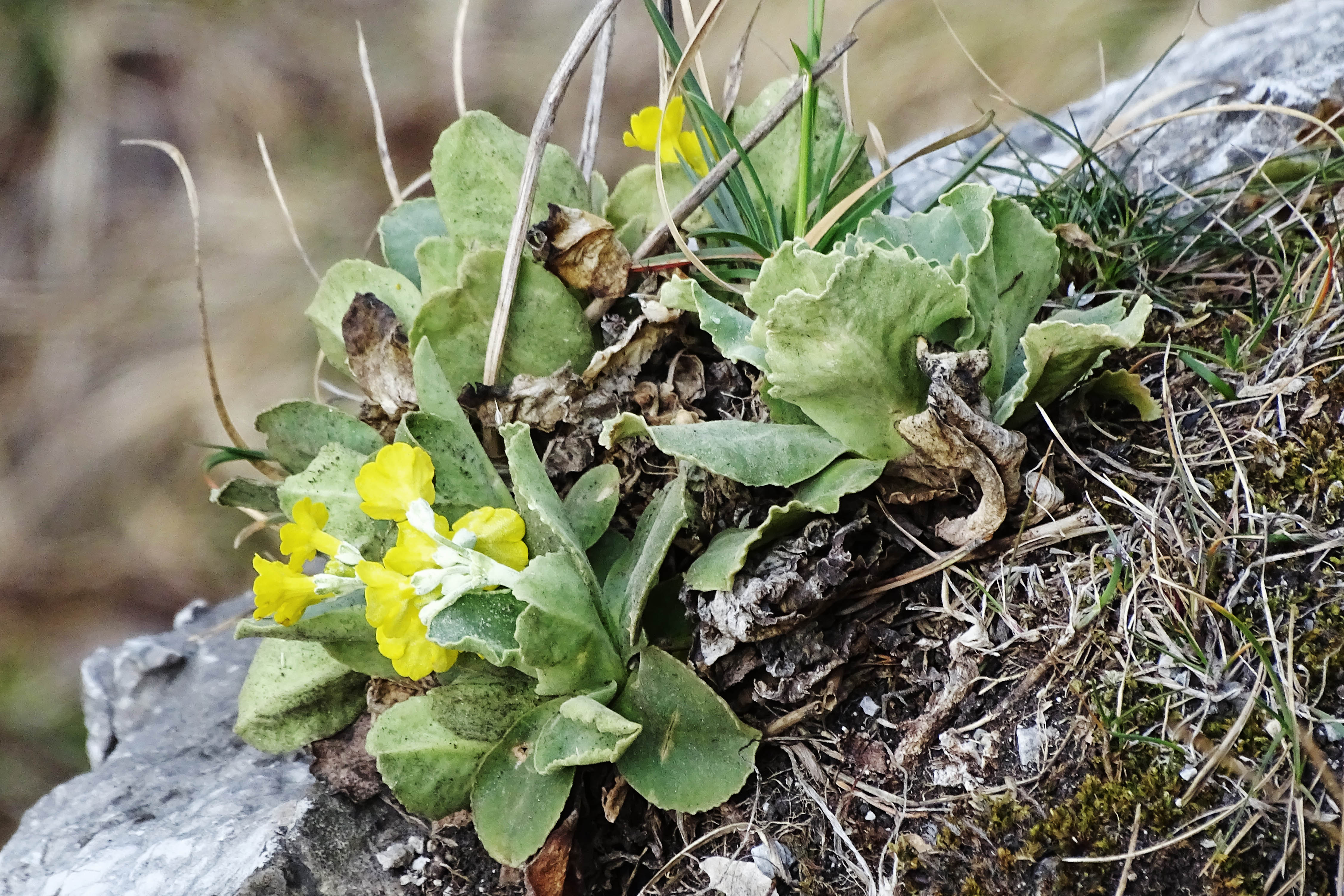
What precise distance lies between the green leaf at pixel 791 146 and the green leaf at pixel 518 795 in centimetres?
A: 89

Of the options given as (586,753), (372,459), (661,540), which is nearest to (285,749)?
(372,459)

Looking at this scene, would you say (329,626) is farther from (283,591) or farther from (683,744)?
(683,744)

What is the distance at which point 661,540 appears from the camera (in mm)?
1249

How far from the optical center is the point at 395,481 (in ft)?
4.09

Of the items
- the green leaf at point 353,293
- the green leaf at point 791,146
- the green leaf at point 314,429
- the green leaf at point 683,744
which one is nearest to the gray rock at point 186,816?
the green leaf at point 683,744

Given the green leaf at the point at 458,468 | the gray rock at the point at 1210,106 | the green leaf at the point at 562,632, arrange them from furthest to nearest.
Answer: the gray rock at the point at 1210,106 < the green leaf at the point at 458,468 < the green leaf at the point at 562,632

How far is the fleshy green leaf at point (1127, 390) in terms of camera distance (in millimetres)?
1229

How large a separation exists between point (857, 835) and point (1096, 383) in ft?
2.20

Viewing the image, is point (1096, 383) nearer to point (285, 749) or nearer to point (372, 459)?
point (372, 459)

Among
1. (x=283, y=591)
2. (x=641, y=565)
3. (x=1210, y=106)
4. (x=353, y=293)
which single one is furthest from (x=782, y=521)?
(x=1210, y=106)

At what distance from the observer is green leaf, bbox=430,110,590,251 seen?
161 cm

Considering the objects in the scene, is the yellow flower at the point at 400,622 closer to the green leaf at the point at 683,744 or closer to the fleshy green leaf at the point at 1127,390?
the green leaf at the point at 683,744

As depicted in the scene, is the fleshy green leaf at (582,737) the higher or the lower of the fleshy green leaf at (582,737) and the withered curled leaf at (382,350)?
the lower

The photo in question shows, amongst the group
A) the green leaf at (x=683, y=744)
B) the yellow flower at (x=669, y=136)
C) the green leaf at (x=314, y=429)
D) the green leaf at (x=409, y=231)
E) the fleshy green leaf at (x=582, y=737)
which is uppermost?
the green leaf at (x=409, y=231)
